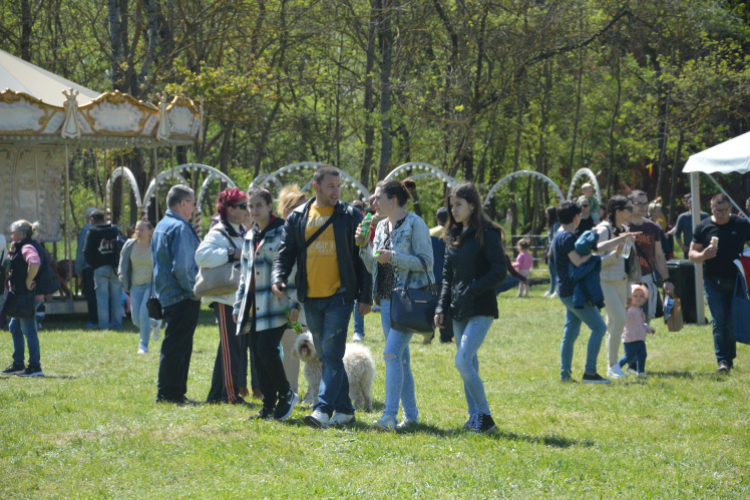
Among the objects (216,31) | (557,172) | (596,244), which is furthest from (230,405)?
(557,172)

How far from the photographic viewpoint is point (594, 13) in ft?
79.6

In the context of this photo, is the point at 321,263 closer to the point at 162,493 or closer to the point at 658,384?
Result: the point at 162,493

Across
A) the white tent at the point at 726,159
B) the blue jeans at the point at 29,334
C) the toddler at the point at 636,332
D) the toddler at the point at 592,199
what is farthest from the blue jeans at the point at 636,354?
the toddler at the point at 592,199

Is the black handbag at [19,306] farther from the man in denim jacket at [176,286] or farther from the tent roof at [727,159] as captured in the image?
the tent roof at [727,159]

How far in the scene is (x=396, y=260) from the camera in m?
6.04

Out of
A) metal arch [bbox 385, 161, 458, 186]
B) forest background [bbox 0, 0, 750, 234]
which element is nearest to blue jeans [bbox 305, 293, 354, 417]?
metal arch [bbox 385, 161, 458, 186]

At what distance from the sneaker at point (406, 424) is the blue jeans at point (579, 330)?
2825mm

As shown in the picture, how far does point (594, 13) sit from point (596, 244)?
17613mm

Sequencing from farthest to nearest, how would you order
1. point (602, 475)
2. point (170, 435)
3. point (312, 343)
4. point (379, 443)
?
point (312, 343), point (170, 435), point (379, 443), point (602, 475)

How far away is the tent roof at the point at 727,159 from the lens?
34.3ft

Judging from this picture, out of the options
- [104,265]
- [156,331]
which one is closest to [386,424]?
[156,331]

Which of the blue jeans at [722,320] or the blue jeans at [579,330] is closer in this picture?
the blue jeans at [579,330]

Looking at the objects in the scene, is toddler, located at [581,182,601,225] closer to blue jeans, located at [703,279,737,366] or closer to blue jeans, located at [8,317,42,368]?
blue jeans, located at [703,279,737,366]

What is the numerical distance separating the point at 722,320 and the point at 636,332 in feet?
3.08
